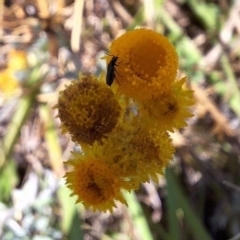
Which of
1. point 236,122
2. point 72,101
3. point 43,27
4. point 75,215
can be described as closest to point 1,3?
point 43,27

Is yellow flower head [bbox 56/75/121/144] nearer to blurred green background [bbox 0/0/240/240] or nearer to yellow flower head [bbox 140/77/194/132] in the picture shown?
yellow flower head [bbox 140/77/194/132]

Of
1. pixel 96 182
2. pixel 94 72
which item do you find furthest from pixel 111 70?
pixel 94 72

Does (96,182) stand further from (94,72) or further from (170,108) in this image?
(94,72)

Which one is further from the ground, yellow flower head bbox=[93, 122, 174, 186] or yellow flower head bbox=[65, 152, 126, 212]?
yellow flower head bbox=[93, 122, 174, 186]

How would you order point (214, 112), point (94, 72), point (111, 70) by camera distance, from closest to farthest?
1. point (111, 70)
2. point (94, 72)
3. point (214, 112)

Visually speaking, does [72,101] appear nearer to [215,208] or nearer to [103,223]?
[103,223]

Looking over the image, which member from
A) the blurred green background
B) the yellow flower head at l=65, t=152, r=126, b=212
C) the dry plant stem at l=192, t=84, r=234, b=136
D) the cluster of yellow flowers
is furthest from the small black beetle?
the dry plant stem at l=192, t=84, r=234, b=136

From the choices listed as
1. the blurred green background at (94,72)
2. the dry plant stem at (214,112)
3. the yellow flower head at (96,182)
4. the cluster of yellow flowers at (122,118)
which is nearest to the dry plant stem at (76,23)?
the blurred green background at (94,72)
